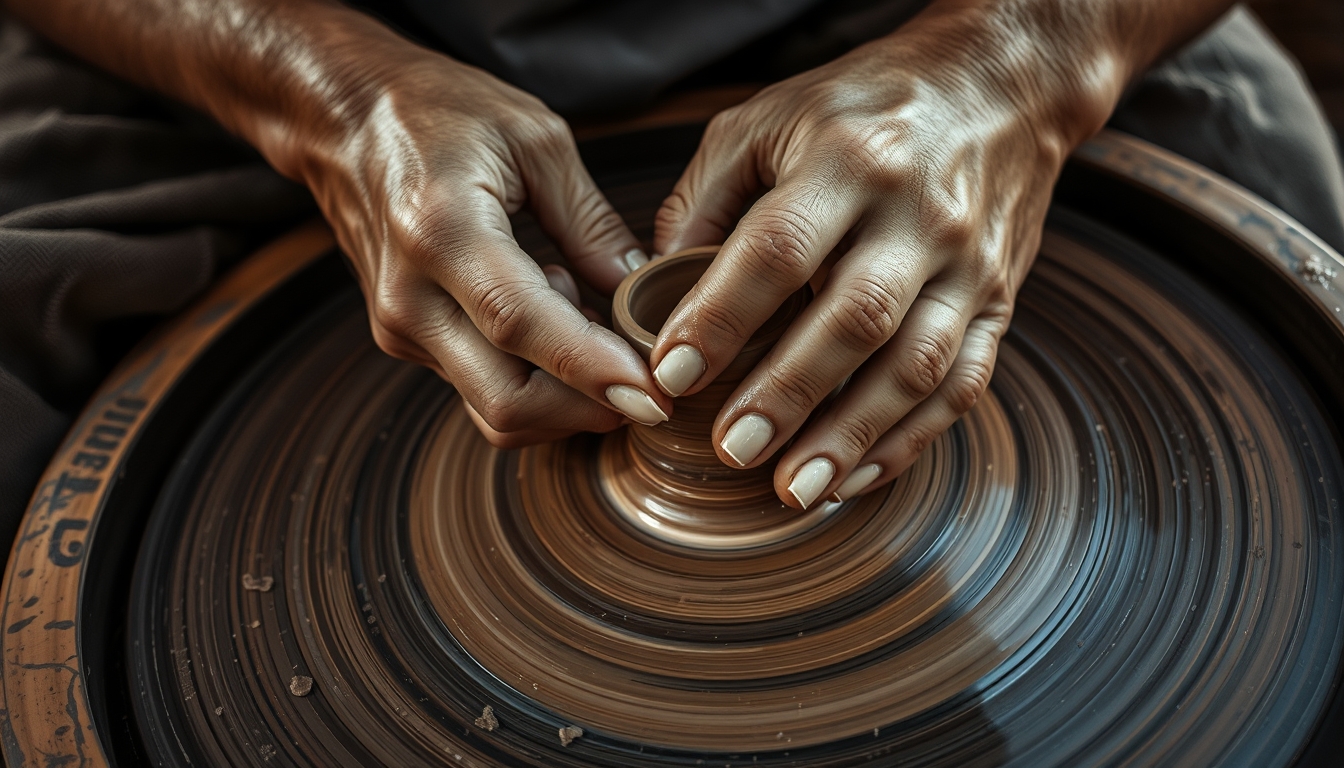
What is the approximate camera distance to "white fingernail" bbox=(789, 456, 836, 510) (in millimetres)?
876

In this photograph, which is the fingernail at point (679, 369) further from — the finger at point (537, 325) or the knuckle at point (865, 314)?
the knuckle at point (865, 314)

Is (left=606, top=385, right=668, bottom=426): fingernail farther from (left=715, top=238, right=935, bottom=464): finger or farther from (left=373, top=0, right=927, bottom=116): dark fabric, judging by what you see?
(left=373, top=0, right=927, bottom=116): dark fabric

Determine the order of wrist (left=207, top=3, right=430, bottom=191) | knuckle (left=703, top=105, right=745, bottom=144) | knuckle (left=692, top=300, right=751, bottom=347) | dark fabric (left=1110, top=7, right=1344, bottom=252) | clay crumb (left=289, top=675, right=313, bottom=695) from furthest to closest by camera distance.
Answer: dark fabric (left=1110, top=7, right=1344, bottom=252)
wrist (left=207, top=3, right=430, bottom=191)
knuckle (left=703, top=105, right=745, bottom=144)
clay crumb (left=289, top=675, right=313, bottom=695)
knuckle (left=692, top=300, right=751, bottom=347)

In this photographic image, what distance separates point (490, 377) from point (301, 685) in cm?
34

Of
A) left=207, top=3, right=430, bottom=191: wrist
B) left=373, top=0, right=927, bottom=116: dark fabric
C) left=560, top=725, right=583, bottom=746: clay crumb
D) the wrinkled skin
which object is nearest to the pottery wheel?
left=560, top=725, right=583, bottom=746: clay crumb

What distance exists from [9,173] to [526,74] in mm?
669

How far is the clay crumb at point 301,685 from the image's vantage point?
0.91 metres

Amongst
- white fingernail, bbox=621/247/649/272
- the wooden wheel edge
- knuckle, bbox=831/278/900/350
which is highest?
knuckle, bbox=831/278/900/350

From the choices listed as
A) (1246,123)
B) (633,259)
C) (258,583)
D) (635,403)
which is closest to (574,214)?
(633,259)

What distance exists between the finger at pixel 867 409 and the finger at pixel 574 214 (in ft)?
0.95

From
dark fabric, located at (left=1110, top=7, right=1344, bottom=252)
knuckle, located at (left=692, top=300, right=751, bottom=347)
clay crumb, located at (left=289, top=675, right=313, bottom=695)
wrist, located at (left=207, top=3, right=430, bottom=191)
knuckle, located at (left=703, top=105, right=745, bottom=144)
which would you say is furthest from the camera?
dark fabric, located at (left=1110, top=7, right=1344, bottom=252)

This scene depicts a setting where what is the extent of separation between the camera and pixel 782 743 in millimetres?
839

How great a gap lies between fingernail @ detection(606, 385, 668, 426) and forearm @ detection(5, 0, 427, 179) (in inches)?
20.0

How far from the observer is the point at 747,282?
0.81 meters
